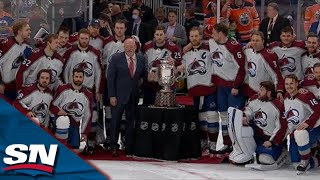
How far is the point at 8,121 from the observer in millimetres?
8961

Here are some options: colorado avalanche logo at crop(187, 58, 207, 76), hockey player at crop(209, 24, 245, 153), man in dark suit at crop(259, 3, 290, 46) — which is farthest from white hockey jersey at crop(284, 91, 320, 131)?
man in dark suit at crop(259, 3, 290, 46)

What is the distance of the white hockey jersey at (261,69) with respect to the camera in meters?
10.4

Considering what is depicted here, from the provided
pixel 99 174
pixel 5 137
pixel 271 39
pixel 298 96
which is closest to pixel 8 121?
pixel 5 137

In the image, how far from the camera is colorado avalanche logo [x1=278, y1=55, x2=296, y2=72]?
34.7 ft

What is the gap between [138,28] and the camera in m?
13.4

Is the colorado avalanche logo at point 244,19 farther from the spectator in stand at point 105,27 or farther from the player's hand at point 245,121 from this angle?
the player's hand at point 245,121

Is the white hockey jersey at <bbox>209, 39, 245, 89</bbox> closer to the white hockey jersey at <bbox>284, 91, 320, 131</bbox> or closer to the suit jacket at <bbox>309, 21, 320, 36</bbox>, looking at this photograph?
the white hockey jersey at <bbox>284, 91, 320, 131</bbox>

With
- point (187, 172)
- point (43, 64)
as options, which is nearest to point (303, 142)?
point (187, 172)

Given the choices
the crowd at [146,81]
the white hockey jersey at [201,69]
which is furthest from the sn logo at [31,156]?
the white hockey jersey at [201,69]

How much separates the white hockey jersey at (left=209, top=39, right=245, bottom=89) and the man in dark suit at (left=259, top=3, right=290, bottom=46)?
39.6 inches

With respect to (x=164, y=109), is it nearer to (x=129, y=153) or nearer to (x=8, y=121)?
(x=129, y=153)

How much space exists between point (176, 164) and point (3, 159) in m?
2.48

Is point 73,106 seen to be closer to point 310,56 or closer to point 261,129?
point 261,129

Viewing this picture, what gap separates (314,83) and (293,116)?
0.43 m
